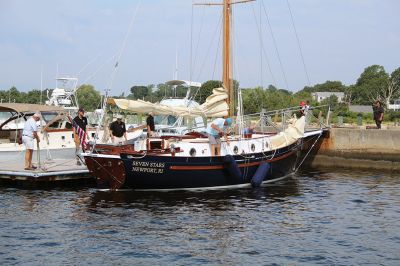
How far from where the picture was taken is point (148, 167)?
2086 centimetres

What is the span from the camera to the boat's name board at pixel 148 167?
20753 mm

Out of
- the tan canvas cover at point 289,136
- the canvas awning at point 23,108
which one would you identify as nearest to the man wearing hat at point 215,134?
the tan canvas cover at point 289,136

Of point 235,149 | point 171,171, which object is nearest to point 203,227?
point 171,171

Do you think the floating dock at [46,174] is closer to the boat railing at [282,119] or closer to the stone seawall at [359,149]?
the boat railing at [282,119]

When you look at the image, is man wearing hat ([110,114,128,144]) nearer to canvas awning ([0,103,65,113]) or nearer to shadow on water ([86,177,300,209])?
shadow on water ([86,177,300,209])

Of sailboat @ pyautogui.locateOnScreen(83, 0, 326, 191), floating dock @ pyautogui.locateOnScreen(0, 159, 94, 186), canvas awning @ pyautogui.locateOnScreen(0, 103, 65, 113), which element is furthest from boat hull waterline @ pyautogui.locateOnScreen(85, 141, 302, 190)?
canvas awning @ pyautogui.locateOnScreen(0, 103, 65, 113)

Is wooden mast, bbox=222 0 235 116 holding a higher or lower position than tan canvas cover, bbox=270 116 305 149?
higher

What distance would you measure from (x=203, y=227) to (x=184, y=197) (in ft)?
14.3

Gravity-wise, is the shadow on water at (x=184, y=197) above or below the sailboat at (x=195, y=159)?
below

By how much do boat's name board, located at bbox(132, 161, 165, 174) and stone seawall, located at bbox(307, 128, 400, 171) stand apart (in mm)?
12897

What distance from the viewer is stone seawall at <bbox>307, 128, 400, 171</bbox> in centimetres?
3006

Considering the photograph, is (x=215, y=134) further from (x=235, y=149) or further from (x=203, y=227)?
(x=203, y=227)

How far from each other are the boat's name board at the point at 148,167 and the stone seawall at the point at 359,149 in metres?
12.9

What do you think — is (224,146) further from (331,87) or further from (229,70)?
(331,87)
